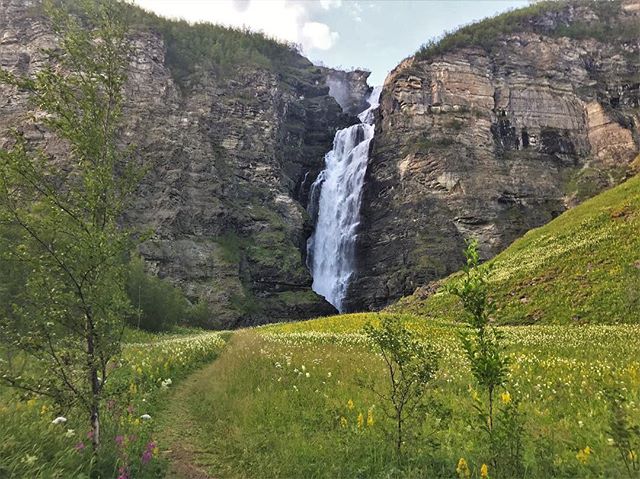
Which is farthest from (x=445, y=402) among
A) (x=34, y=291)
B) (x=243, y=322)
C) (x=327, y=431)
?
(x=243, y=322)

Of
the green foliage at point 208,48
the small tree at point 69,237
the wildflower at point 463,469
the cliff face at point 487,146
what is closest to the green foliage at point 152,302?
the cliff face at point 487,146

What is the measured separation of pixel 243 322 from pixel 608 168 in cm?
6473

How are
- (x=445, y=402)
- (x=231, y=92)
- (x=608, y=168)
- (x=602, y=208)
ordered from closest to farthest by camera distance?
(x=445, y=402)
(x=602, y=208)
(x=608, y=168)
(x=231, y=92)

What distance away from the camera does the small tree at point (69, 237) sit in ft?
19.2

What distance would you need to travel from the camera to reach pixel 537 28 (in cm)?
9200

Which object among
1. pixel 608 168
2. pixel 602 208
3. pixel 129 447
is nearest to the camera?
pixel 129 447

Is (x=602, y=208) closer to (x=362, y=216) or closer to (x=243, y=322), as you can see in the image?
(x=362, y=216)

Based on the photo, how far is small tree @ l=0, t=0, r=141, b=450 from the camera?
19.2ft

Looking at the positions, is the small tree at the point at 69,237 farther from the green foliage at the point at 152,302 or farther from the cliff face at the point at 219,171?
the cliff face at the point at 219,171

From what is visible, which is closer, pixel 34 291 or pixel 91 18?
pixel 34 291

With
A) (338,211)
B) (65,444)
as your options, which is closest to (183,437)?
(65,444)

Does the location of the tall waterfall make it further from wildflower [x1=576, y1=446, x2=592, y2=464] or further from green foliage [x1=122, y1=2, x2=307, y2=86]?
wildflower [x1=576, y1=446, x2=592, y2=464]

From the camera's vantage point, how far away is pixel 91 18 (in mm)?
7449

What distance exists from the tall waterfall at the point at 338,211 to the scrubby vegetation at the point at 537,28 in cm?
2372
